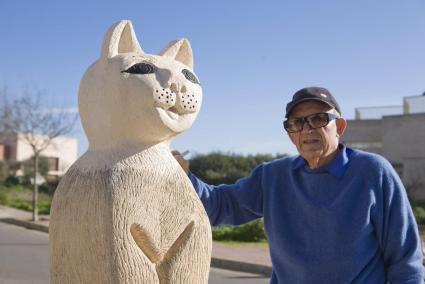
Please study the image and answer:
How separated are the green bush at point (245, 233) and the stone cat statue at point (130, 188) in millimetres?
9395

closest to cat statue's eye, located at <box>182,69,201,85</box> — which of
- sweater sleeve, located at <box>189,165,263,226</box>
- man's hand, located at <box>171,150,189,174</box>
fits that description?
man's hand, located at <box>171,150,189,174</box>

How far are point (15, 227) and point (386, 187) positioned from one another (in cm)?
1384

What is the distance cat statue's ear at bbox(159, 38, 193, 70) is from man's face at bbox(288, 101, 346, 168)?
90 centimetres

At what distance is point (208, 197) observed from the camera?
3094mm

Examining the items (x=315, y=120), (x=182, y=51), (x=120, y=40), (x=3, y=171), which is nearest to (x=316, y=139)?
(x=315, y=120)

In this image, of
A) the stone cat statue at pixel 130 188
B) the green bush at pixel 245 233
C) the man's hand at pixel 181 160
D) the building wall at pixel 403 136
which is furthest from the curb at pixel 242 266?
the building wall at pixel 403 136

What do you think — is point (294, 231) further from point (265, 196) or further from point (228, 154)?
point (228, 154)

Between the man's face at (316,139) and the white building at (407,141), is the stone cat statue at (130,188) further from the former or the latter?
the white building at (407,141)

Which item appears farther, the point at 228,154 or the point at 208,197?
the point at 228,154

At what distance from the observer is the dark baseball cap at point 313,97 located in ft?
8.38

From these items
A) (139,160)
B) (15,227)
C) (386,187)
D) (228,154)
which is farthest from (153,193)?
(228,154)

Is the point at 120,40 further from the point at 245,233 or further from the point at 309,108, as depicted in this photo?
the point at 245,233

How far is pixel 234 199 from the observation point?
3.04m

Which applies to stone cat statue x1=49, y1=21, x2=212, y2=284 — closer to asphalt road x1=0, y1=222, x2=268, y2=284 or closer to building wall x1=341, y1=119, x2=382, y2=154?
asphalt road x1=0, y1=222, x2=268, y2=284
